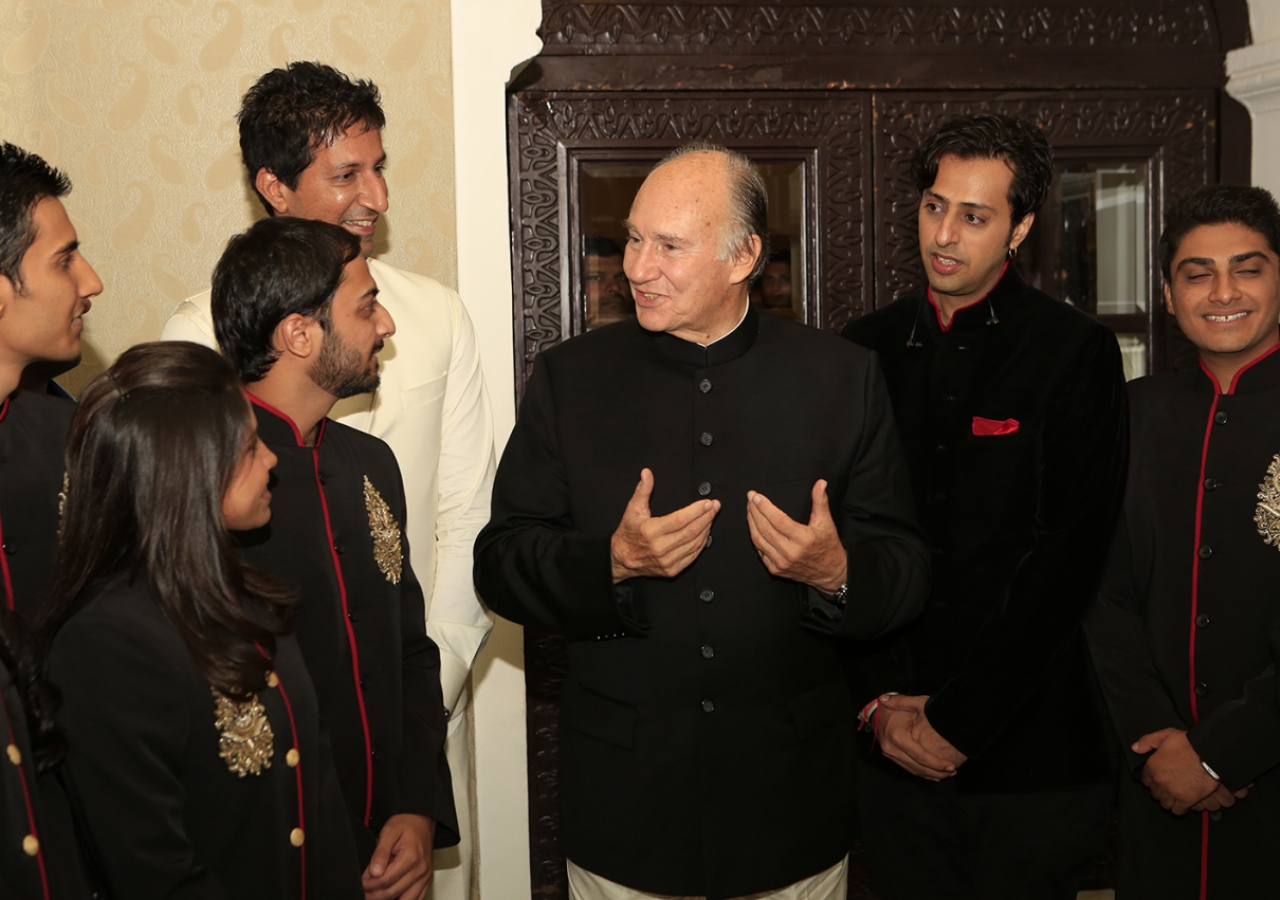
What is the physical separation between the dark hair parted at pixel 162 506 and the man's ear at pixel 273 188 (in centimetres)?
85

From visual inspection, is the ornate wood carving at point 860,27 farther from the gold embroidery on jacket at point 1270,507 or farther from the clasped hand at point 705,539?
the clasped hand at point 705,539

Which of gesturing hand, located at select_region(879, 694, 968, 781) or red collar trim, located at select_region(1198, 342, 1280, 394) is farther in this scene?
red collar trim, located at select_region(1198, 342, 1280, 394)

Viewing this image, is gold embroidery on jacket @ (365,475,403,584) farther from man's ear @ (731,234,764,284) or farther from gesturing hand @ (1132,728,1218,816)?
gesturing hand @ (1132,728,1218,816)

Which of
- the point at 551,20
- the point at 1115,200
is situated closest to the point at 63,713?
the point at 551,20

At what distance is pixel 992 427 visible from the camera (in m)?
2.30

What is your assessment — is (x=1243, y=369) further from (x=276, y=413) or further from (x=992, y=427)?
(x=276, y=413)

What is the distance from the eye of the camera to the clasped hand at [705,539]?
184 cm

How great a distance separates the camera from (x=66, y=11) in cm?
290

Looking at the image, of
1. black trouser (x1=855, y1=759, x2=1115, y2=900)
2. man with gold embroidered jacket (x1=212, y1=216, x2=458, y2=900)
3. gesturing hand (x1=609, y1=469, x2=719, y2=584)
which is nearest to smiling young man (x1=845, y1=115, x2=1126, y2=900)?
black trouser (x1=855, y1=759, x2=1115, y2=900)

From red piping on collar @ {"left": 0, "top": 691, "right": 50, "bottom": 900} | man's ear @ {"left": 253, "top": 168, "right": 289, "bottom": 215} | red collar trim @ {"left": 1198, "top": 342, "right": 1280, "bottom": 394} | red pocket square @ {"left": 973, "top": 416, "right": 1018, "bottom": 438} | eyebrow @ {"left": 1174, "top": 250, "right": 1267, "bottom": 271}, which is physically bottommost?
red piping on collar @ {"left": 0, "top": 691, "right": 50, "bottom": 900}

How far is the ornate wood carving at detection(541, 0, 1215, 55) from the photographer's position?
3.23 metres

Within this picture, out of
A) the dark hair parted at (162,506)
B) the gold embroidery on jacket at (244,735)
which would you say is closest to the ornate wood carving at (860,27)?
the dark hair parted at (162,506)

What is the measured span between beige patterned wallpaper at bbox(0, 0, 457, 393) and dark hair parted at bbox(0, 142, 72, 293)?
1.11 metres

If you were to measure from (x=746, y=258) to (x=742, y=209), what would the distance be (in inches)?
3.6
